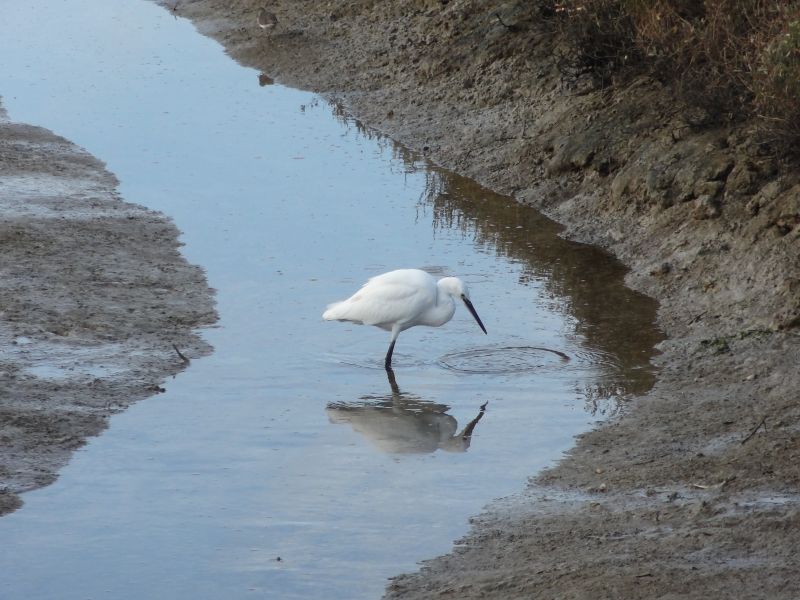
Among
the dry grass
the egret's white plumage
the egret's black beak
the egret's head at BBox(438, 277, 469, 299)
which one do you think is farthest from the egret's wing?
the egret's white plumage

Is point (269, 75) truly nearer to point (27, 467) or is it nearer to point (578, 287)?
point (578, 287)

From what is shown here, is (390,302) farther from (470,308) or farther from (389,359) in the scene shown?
(470,308)

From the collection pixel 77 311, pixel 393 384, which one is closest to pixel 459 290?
pixel 393 384

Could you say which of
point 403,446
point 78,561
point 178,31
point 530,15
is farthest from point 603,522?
point 178,31

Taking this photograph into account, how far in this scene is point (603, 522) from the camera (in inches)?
263

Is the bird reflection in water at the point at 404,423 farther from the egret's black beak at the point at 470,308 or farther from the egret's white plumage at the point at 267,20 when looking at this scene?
the egret's white plumage at the point at 267,20

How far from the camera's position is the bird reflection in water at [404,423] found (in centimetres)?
811

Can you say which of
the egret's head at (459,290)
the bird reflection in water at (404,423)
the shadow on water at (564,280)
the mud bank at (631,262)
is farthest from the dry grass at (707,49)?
the bird reflection in water at (404,423)

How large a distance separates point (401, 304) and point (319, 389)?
0.91m

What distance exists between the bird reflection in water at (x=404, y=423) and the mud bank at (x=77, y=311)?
4.54 feet

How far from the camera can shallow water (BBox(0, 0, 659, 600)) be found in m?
6.69

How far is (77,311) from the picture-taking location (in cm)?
1020

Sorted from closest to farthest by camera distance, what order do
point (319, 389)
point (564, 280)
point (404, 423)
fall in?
point (404, 423), point (319, 389), point (564, 280)

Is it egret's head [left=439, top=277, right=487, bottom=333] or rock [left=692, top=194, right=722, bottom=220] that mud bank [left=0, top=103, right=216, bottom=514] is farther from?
rock [left=692, top=194, right=722, bottom=220]
